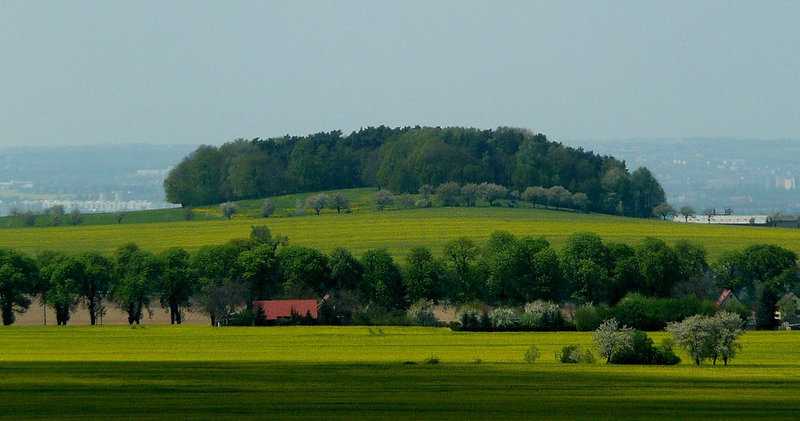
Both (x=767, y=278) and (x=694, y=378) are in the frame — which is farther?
(x=767, y=278)

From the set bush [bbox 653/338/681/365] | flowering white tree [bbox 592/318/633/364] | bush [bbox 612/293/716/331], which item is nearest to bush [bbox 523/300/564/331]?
bush [bbox 612/293/716/331]

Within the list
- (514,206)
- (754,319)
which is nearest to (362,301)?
(754,319)

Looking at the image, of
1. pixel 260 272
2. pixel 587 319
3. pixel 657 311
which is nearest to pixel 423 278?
pixel 260 272

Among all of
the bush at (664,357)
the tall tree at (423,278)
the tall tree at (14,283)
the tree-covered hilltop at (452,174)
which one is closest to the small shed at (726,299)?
the tall tree at (423,278)

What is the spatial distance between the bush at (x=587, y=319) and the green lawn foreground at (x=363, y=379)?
18.5ft

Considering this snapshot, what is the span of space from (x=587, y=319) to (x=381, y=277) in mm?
20277

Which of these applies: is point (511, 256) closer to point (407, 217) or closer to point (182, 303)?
point (182, 303)

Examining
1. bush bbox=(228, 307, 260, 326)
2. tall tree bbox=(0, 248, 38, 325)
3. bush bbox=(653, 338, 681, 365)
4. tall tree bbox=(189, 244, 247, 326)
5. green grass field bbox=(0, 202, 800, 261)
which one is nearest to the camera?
bush bbox=(653, 338, 681, 365)

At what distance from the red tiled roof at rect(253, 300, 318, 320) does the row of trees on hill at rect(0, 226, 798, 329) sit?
8.06 ft

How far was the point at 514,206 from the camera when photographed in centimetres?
17712

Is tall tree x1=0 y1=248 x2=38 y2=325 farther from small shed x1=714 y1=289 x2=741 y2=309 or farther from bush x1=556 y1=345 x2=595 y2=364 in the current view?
small shed x1=714 y1=289 x2=741 y2=309

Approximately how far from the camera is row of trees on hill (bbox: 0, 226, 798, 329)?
351 ft

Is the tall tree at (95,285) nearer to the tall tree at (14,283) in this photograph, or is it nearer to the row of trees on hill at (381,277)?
the row of trees on hill at (381,277)

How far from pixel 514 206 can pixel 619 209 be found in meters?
18.5
